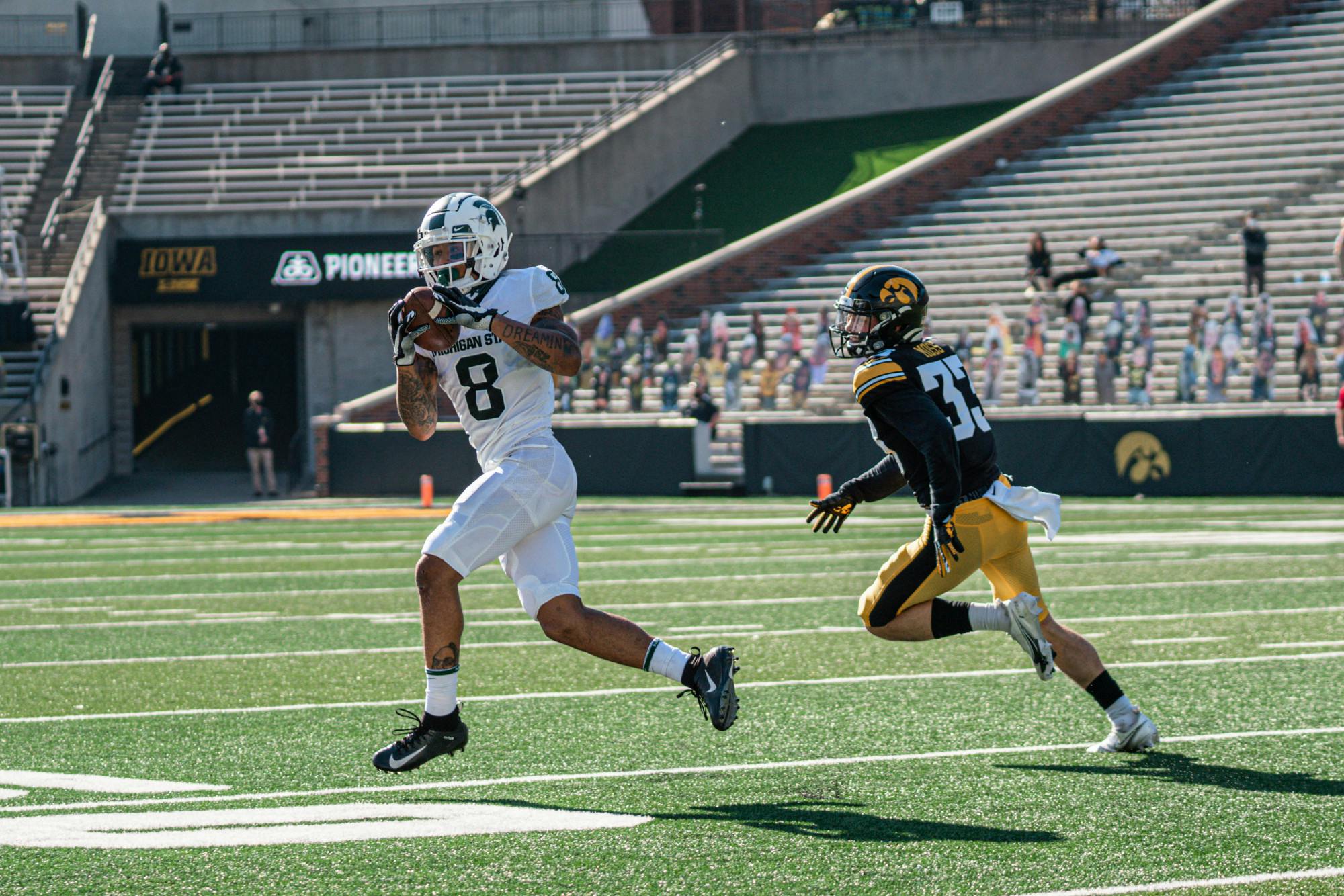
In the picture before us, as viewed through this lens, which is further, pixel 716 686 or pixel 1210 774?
pixel 716 686

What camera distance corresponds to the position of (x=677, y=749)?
19.3 feet

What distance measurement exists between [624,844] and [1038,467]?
16864 millimetres

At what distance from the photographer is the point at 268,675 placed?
25.7ft

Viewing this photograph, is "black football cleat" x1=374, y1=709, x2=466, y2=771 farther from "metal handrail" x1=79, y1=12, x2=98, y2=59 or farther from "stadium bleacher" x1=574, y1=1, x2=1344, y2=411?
"metal handrail" x1=79, y1=12, x2=98, y2=59

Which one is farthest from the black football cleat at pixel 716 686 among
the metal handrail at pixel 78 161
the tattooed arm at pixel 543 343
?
the metal handrail at pixel 78 161

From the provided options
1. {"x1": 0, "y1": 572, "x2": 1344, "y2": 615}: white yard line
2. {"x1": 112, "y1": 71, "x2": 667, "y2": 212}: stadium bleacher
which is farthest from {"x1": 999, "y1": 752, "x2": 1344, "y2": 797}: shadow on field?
{"x1": 112, "y1": 71, "x2": 667, "y2": 212}: stadium bleacher

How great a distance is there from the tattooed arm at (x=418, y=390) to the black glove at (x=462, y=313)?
29 centimetres

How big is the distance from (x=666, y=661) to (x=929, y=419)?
1.15 metres

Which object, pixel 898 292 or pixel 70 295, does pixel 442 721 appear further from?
pixel 70 295

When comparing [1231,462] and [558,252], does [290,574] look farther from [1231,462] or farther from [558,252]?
[558,252]

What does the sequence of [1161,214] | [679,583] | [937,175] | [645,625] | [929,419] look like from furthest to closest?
1. [937,175]
2. [1161,214]
3. [679,583]
4. [645,625]
5. [929,419]

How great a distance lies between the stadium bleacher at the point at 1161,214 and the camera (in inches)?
947

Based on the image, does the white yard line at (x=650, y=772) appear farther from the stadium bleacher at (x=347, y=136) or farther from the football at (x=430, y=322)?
the stadium bleacher at (x=347, y=136)

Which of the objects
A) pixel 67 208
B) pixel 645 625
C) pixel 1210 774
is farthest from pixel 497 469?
pixel 67 208
